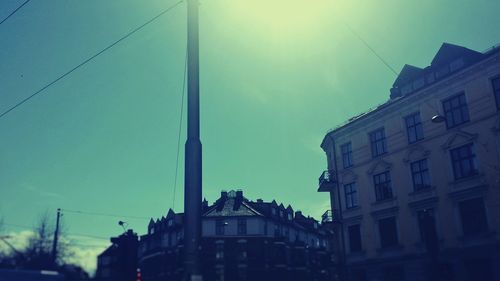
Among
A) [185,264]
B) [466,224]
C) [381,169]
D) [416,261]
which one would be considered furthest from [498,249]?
[185,264]

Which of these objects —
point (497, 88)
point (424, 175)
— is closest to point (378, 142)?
point (424, 175)

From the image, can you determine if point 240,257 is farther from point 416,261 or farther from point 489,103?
point 489,103

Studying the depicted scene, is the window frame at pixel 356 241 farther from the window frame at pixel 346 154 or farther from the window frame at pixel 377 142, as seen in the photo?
the window frame at pixel 377 142

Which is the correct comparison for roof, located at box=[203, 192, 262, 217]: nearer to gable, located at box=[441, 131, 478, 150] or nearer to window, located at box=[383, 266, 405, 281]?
window, located at box=[383, 266, 405, 281]

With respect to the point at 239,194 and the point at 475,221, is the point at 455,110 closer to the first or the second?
the point at 475,221

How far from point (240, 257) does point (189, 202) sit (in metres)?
46.8

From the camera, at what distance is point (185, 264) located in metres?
7.43

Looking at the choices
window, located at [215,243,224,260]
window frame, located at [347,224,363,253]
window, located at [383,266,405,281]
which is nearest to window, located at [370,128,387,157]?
window frame, located at [347,224,363,253]

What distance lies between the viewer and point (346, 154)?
111ft

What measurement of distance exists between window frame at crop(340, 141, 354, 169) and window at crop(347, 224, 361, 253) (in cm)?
459

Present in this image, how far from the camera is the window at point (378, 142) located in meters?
30.8

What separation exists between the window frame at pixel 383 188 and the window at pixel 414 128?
2.88 meters

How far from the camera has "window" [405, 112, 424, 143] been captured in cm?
2850

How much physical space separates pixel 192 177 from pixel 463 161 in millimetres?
Answer: 22146
